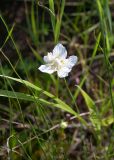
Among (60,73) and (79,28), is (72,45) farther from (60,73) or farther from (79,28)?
(60,73)

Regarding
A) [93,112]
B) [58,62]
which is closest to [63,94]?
[93,112]

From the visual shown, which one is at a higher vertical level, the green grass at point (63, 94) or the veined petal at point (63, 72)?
the veined petal at point (63, 72)

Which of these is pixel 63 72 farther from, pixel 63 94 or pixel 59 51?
pixel 63 94

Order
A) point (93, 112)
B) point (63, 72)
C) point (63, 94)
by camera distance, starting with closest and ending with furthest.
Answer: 1. point (63, 72)
2. point (93, 112)
3. point (63, 94)

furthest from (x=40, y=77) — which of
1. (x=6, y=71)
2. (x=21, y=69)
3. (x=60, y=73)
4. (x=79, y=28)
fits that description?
(x=60, y=73)

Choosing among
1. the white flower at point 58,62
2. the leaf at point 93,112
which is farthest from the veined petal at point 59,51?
the leaf at point 93,112

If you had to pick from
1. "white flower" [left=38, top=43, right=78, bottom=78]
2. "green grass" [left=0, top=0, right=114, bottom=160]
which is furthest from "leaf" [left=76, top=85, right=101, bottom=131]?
"white flower" [left=38, top=43, right=78, bottom=78]

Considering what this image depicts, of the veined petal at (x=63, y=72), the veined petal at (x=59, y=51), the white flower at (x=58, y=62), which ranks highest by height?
the veined petal at (x=59, y=51)

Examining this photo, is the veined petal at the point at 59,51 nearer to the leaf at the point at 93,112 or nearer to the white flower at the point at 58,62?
the white flower at the point at 58,62
